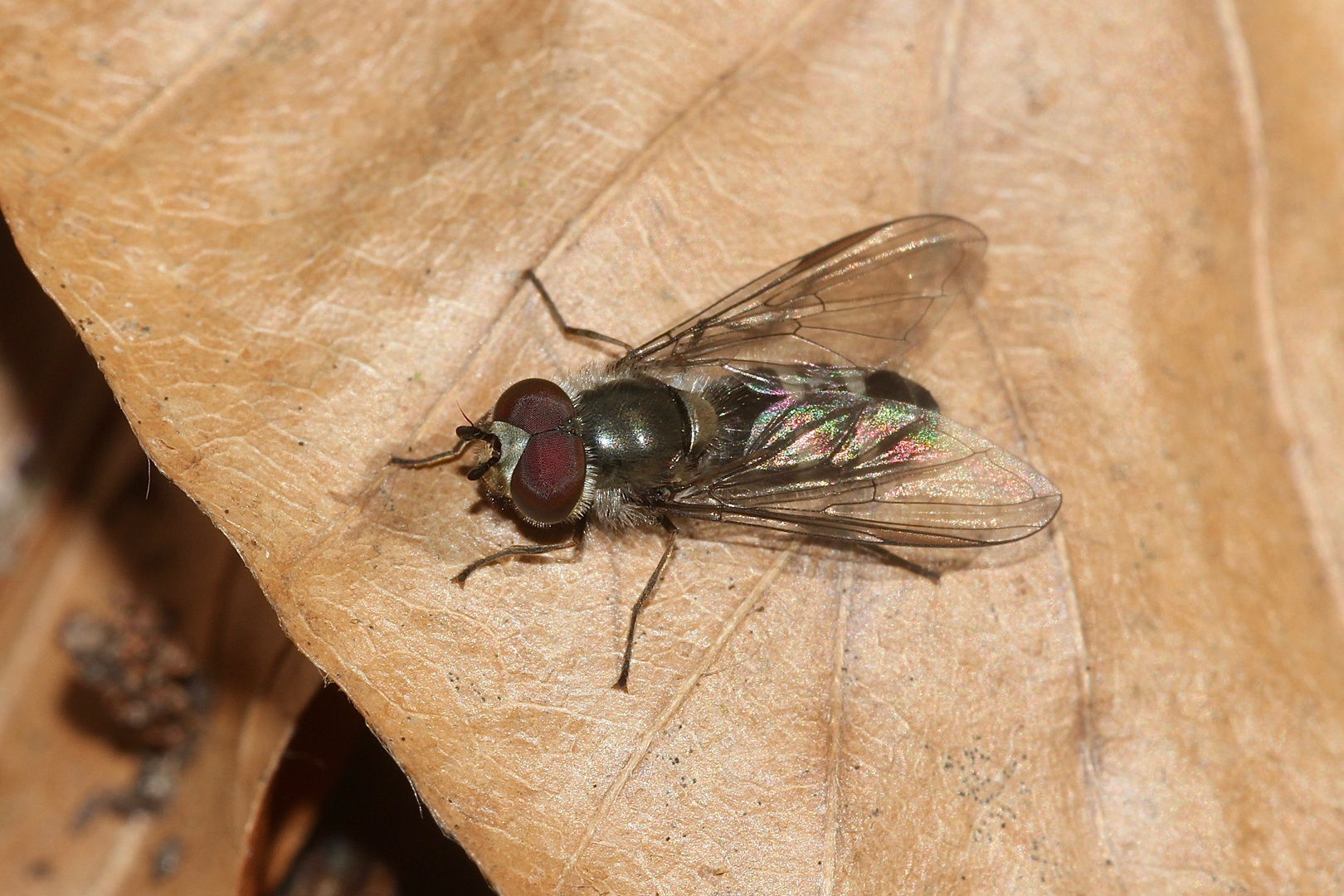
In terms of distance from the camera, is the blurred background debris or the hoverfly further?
the blurred background debris

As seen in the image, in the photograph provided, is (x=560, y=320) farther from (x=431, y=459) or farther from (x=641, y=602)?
(x=641, y=602)

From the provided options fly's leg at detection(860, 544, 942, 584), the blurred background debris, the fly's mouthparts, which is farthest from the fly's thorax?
the blurred background debris

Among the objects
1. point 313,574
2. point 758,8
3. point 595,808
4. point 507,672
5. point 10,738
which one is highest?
point 758,8

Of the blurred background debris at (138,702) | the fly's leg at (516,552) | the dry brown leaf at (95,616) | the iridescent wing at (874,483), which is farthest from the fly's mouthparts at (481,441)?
the dry brown leaf at (95,616)

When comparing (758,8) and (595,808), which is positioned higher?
(758,8)

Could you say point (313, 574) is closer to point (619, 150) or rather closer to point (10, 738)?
point (619, 150)

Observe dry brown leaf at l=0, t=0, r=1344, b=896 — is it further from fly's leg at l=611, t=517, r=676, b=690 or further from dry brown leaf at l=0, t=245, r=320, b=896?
dry brown leaf at l=0, t=245, r=320, b=896

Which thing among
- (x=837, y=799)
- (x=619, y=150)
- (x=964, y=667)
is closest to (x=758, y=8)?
(x=619, y=150)
